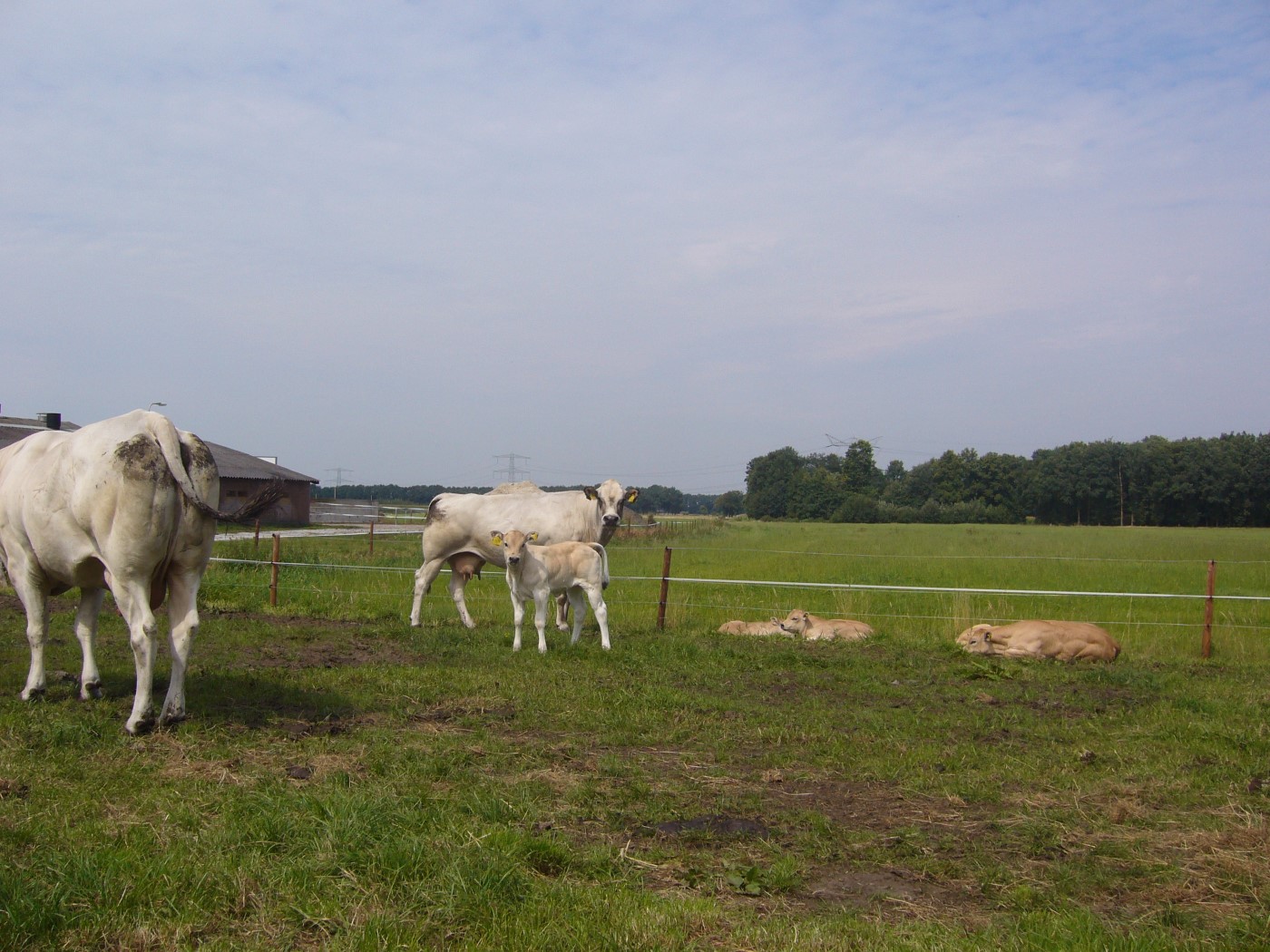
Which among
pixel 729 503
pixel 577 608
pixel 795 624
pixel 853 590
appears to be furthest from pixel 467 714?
pixel 729 503

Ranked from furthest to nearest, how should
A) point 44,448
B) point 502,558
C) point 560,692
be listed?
1. point 502,558
2. point 560,692
3. point 44,448

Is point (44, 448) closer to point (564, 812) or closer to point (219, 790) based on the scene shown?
point (219, 790)

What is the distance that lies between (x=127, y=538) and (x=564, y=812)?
3795 mm

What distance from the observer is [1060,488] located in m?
83.6

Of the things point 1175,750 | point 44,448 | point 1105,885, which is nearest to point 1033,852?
point 1105,885

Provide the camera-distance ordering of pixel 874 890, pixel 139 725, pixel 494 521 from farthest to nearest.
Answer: pixel 494 521, pixel 139 725, pixel 874 890

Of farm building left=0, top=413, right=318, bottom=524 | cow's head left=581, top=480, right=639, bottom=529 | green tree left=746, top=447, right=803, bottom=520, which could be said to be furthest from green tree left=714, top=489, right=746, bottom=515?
cow's head left=581, top=480, right=639, bottom=529

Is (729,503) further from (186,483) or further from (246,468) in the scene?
(186,483)

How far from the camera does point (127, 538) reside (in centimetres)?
700

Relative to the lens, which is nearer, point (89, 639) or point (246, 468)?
point (89, 639)

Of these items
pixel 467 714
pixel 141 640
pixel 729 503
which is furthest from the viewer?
Result: pixel 729 503

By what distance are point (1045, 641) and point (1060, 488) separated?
77.5 metres

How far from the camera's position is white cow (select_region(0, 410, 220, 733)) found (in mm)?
7027

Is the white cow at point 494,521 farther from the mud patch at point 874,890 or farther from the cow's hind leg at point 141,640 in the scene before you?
the mud patch at point 874,890
